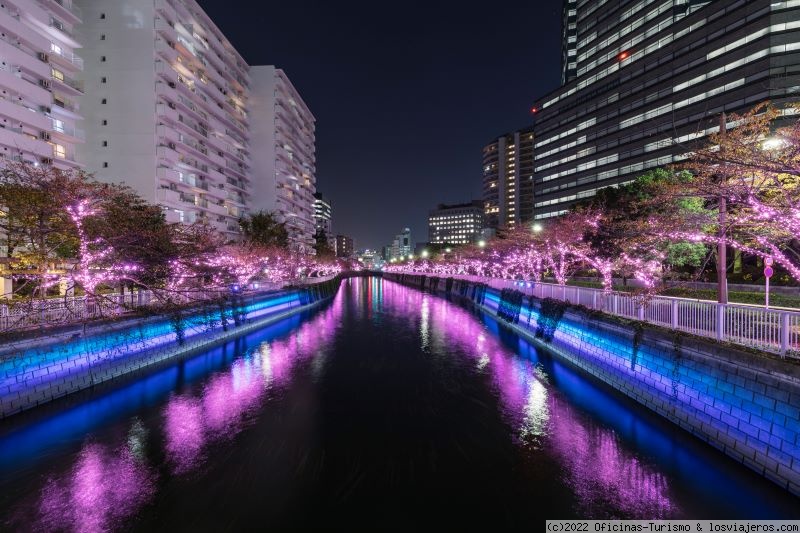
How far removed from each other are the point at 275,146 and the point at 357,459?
263 feet

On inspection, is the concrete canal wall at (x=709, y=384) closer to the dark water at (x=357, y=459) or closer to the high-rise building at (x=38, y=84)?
the dark water at (x=357, y=459)

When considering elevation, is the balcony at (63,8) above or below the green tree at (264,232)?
above

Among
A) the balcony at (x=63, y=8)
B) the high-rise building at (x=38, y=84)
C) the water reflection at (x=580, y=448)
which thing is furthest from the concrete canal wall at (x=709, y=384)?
the balcony at (x=63, y=8)

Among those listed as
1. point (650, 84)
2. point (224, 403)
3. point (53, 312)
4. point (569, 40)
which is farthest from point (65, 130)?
point (569, 40)

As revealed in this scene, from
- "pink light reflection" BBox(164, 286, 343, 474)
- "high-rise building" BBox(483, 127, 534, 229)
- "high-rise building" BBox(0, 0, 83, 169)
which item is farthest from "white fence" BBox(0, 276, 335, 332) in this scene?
"high-rise building" BBox(483, 127, 534, 229)

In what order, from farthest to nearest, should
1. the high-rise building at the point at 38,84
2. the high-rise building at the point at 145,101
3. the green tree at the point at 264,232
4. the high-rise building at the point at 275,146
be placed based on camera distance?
the high-rise building at the point at 275,146
the green tree at the point at 264,232
the high-rise building at the point at 145,101
the high-rise building at the point at 38,84

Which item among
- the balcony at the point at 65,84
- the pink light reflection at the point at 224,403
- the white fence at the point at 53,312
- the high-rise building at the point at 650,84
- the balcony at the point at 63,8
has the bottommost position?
the pink light reflection at the point at 224,403

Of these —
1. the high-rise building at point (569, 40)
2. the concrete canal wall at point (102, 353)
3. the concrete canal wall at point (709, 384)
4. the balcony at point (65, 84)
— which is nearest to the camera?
the concrete canal wall at point (709, 384)

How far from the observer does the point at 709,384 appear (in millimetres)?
10492

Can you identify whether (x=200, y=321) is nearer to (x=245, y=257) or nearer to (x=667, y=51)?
(x=245, y=257)

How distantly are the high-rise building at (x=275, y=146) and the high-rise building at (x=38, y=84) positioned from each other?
4158 centimetres

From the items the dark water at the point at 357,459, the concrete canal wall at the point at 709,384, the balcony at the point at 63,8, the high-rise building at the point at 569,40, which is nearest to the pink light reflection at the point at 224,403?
the dark water at the point at 357,459

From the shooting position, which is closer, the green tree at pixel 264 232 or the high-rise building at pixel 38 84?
the high-rise building at pixel 38 84

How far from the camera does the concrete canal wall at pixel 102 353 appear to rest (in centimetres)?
1278
